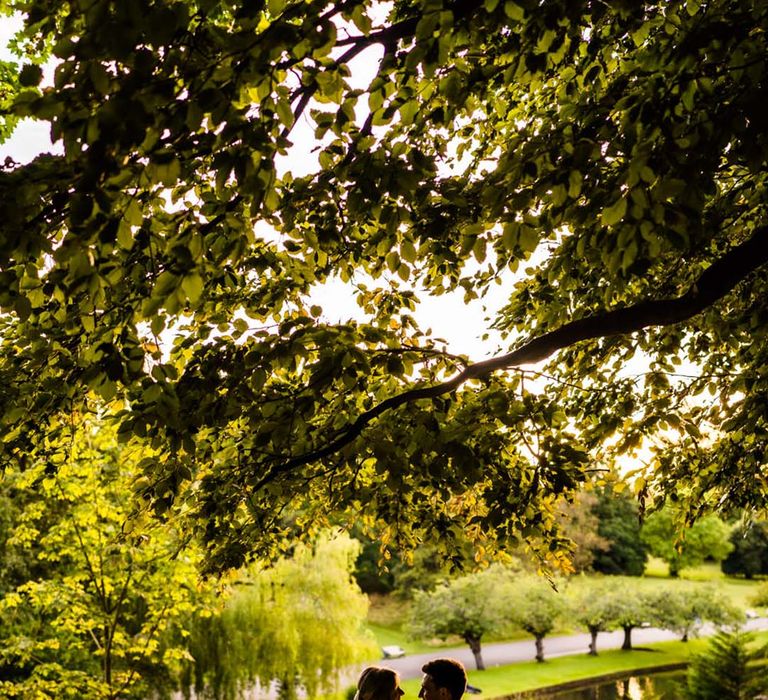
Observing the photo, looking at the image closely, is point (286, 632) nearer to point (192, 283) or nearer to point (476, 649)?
point (476, 649)

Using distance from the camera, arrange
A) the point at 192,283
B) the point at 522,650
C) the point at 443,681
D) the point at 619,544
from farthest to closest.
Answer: the point at 619,544 < the point at 522,650 < the point at 443,681 < the point at 192,283

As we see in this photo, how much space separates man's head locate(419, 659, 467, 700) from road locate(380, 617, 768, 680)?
93.2 ft

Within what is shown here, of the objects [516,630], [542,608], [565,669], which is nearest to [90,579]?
[565,669]

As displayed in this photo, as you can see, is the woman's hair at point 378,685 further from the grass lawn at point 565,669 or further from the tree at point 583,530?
the tree at point 583,530

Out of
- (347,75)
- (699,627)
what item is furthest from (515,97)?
(699,627)

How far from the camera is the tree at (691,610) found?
3538 cm

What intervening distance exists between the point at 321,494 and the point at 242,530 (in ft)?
2.66

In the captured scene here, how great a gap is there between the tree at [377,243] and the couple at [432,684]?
933 millimetres

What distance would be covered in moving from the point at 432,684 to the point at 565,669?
31473 millimetres

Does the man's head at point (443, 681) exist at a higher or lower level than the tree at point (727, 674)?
higher

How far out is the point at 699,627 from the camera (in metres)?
36.6

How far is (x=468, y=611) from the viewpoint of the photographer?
1267 inches

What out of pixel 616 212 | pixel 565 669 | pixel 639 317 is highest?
pixel 616 212

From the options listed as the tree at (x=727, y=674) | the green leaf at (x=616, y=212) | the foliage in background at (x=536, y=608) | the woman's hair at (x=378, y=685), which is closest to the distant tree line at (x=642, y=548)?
the foliage in background at (x=536, y=608)
